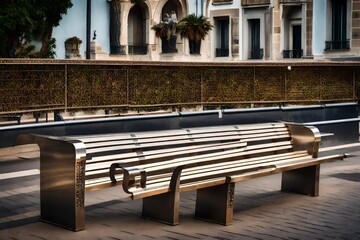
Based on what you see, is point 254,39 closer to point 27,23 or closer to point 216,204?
point 27,23

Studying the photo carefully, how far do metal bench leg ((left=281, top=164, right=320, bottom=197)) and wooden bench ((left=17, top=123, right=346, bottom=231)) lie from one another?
1.58 ft

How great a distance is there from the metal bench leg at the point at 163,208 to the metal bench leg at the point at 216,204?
45 centimetres

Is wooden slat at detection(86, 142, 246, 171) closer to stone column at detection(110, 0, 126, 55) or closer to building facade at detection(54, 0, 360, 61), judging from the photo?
building facade at detection(54, 0, 360, 61)

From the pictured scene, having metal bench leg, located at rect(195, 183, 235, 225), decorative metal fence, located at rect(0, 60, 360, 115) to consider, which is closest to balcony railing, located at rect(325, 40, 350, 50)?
decorative metal fence, located at rect(0, 60, 360, 115)

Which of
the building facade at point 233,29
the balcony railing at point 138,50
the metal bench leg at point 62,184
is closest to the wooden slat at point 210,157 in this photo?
the metal bench leg at point 62,184

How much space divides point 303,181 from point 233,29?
31592 mm

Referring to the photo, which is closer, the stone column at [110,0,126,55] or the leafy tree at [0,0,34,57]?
the leafy tree at [0,0,34,57]

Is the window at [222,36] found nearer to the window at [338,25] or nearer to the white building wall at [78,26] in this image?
the white building wall at [78,26]

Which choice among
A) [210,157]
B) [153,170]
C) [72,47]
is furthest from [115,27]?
[153,170]

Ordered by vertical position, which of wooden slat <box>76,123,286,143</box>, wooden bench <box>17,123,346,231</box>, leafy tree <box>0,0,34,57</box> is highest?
leafy tree <box>0,0,34,57</box>

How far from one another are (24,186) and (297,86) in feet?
36.2

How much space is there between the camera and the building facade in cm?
3831

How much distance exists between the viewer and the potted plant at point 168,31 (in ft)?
134

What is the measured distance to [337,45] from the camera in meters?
37.9
